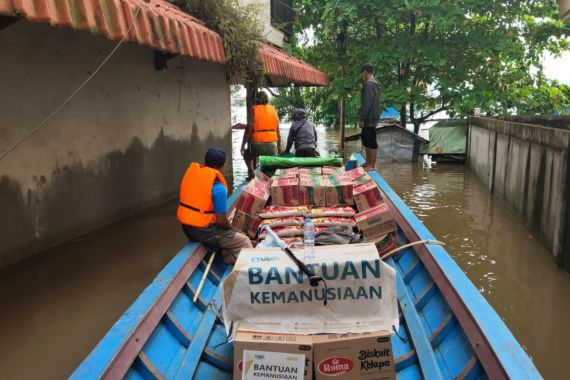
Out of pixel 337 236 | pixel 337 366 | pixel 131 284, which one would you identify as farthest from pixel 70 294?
pixel 337 366

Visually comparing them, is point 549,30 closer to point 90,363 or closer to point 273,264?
point 273,264

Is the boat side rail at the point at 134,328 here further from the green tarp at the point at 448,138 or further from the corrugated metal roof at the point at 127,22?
the green tarp at the point at 448,138

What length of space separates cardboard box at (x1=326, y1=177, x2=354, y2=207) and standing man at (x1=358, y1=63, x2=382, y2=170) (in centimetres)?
334

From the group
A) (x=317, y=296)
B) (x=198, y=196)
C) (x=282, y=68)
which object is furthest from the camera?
(x=282, y=68)

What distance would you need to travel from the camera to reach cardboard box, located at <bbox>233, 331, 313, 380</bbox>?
7.38ft

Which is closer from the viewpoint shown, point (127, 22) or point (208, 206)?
point (208, 206)

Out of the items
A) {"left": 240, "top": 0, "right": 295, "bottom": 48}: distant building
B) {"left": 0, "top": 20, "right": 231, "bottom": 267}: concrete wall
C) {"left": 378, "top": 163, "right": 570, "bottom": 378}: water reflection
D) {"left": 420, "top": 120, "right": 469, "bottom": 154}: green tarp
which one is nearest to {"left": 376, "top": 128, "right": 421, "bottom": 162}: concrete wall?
{"left": 420, "top": 120, "right": 469, "bottom": 154}: green tarp

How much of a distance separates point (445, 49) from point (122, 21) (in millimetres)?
11483

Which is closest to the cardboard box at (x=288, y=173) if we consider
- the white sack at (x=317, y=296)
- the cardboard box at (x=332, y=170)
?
the cardboard box at (x=332, y=170)

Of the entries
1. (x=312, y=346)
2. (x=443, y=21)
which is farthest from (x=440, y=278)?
(x=443, y=21)

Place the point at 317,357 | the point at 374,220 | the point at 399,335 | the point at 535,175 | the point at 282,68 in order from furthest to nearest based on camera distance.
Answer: the point at 282,68
the point at 535,175
the point at 374,220
the point at 399,335
the point at 317,357

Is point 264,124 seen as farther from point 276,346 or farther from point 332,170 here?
point 276,346

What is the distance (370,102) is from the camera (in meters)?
7.79

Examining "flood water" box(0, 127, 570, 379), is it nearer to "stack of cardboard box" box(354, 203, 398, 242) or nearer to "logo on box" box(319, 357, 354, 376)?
"stack of cardboard box" box(354, 203, 398, 242)
